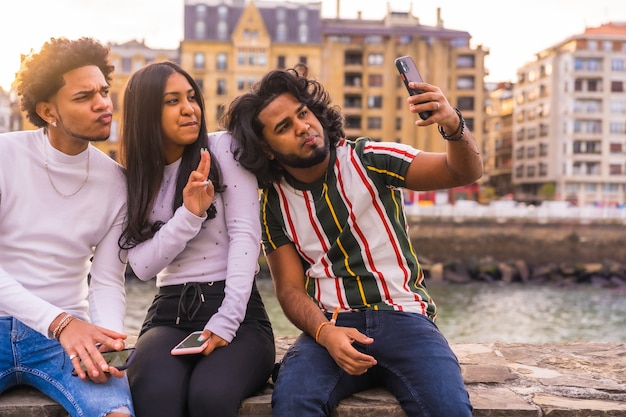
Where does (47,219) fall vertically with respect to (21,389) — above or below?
above

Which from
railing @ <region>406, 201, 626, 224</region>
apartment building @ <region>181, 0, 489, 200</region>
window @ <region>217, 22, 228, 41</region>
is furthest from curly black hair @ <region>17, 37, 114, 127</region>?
window @ <region>217, 22, 228, 41</region>

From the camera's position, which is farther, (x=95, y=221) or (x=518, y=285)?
(x=518, y=285)

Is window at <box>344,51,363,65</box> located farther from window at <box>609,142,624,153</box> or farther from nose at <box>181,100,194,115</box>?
nose at <box>181,100,194,115</box>

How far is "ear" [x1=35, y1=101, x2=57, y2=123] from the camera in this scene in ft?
10.4

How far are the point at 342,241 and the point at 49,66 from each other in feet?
4.78

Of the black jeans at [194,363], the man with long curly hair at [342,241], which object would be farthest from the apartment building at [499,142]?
the black jeans at [194,363]

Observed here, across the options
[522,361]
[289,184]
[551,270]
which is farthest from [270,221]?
[551,270]

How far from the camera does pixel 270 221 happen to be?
348 centimetres

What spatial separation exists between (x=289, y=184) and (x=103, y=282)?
939 millimetres

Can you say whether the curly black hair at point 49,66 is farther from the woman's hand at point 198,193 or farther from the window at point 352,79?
the window at point 352,79

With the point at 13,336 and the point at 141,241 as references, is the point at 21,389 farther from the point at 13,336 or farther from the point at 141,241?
the point at 141,241

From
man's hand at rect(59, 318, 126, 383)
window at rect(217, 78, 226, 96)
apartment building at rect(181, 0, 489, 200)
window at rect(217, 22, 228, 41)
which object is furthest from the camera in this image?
window at rect(217, 22, 228, 41)

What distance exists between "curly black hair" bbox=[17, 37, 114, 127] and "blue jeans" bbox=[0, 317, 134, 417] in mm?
927

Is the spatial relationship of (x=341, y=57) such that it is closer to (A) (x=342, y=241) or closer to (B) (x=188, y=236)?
(A) (x=342, y=241)
